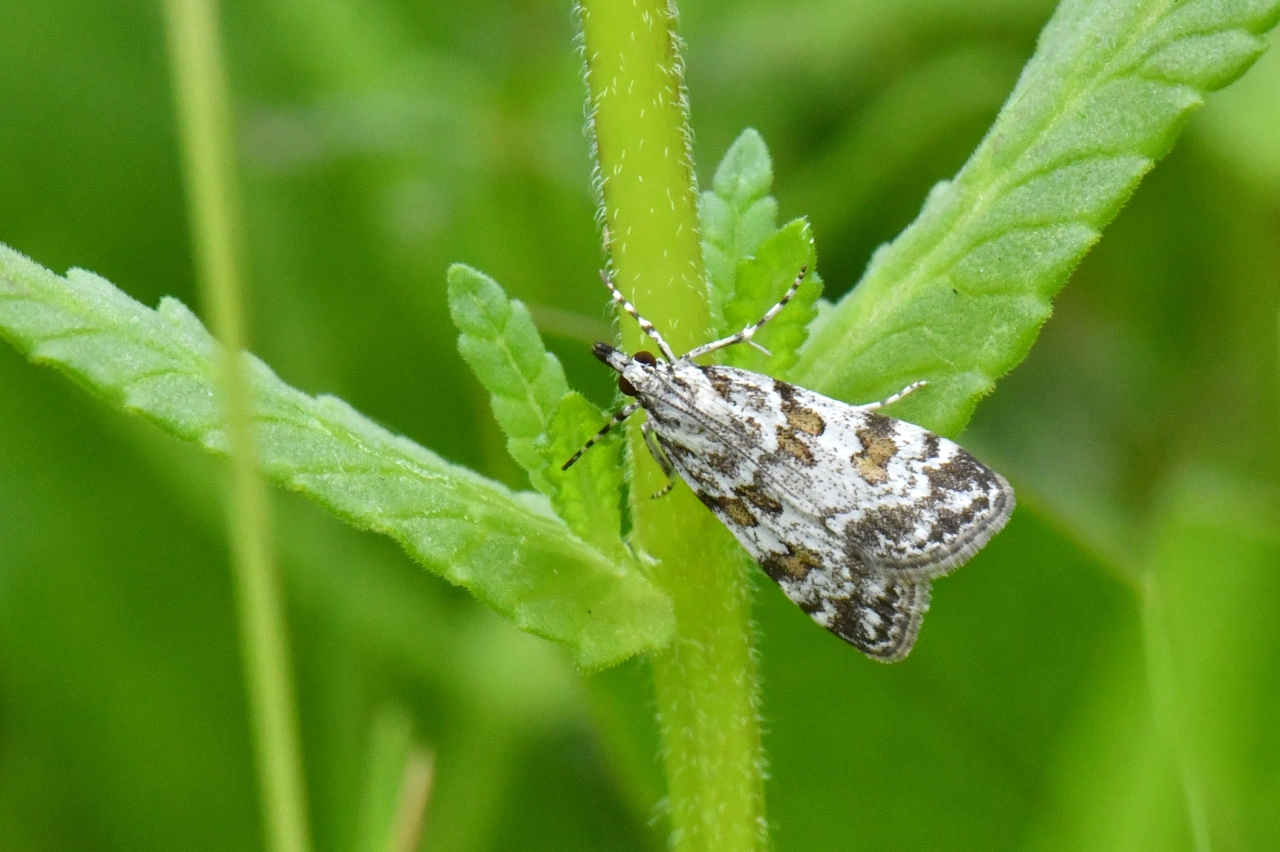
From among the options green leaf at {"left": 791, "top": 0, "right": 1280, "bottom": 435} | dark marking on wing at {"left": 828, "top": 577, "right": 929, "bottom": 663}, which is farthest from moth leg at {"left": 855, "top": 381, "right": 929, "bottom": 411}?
dark marking on wing at {"left": 828, "top": 577, "right": 929, "bottom": 663}

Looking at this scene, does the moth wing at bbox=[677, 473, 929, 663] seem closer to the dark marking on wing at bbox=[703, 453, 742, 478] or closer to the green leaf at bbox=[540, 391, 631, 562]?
the dark marking on wing at bbox=[703, 453, 742, 478]

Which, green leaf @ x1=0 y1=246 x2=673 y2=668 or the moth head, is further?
the moth head

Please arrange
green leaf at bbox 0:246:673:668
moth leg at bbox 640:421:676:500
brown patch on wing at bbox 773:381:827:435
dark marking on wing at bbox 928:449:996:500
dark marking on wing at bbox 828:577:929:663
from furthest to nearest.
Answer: brown patch on wing at bbox 773:381:827:435 → dark marking on wing at bbox 928:449:996:500 → dark marking on wing at bbox 828:577:929:663 → moth leg at bbox 640:421:676:500 → green leaf at bbox 0:246:673:668

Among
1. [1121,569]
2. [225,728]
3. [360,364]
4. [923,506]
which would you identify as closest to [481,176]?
[360,364]

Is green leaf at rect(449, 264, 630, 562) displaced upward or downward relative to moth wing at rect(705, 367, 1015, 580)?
upward

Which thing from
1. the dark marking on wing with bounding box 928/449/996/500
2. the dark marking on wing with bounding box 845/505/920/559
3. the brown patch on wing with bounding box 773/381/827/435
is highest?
the brown patch on wing with bounding box 773/381/827/435

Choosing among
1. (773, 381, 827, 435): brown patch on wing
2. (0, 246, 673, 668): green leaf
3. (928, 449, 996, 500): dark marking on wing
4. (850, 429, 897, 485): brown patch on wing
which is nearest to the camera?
(0, 246, 673, 668): green leaf

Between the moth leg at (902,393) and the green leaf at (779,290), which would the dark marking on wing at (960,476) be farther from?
the green leaf at (779,290)
